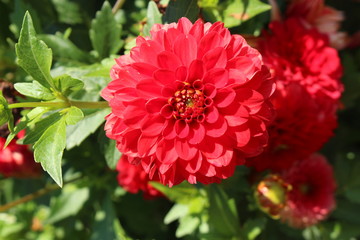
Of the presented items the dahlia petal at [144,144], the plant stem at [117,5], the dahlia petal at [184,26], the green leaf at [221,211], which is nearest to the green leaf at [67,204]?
the green leaf at [221,211]

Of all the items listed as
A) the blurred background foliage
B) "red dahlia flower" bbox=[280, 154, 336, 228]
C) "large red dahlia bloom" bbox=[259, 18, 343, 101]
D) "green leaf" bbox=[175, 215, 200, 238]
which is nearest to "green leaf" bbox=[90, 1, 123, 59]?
the blurred background foliage

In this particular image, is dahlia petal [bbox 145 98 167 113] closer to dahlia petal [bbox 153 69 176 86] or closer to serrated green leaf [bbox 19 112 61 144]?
dahlia petal [bbox 153 69 176 86]

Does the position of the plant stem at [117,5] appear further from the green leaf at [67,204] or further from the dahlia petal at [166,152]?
the green leaf at [67,204]

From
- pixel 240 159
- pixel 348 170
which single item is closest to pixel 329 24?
pixel 348 170

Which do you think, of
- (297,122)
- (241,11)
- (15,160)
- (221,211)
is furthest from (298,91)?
(15,160)

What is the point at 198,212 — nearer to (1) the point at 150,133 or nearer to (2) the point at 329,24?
(1) the point at 150,133

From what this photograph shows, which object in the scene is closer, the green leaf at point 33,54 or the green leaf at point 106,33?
the green leaf at point 33,54

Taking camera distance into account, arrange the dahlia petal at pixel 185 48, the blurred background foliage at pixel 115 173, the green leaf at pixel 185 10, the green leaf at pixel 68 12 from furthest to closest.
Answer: the green leaf at pixel 68 12
the blurred background foliage at pixel 115 173
the green leaf at pixel 185 10
the dahlia petal at pixel 185 48
